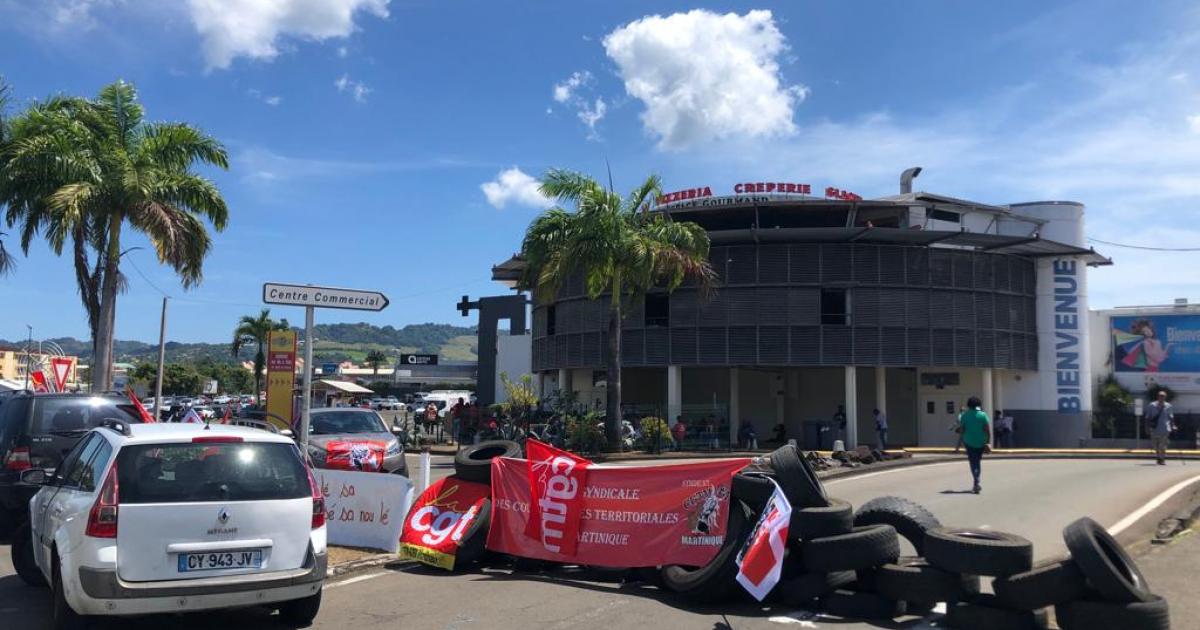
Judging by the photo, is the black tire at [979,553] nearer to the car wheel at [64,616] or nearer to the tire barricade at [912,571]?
the tire barricade at [912,571]

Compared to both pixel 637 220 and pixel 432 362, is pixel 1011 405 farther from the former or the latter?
pixel 432 362

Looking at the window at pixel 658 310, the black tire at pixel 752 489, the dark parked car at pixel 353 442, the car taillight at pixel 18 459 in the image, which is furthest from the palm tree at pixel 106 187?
the window at pixel 658 310

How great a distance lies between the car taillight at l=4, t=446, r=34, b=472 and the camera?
36.7ft

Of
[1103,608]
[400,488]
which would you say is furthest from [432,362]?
[1103,608]

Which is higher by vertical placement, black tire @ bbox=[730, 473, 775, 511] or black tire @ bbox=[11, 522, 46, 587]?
black tire @ bbox=[730, 473, 775, 511]

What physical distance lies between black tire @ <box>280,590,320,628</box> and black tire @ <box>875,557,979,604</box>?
4455 mm

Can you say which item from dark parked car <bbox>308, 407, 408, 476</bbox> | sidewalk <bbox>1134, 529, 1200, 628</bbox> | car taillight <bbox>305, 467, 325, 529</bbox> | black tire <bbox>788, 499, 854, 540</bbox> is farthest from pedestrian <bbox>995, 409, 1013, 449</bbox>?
car taillight <bbox>305, 467, 325, 529</bbox>

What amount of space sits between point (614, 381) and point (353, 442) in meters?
12.8

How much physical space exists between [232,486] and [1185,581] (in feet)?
26.5

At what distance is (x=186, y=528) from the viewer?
6.41 m

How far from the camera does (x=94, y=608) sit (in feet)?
20.2

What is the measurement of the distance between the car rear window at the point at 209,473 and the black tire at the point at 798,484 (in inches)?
155

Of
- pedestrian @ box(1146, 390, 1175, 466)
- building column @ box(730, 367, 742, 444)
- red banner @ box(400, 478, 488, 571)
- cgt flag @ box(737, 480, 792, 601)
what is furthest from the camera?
building column @ box(730, 367, 742, 444)

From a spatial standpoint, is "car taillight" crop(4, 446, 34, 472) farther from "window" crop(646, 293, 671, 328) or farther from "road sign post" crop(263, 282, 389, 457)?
"window" crop(646, 293, 671, 328)
